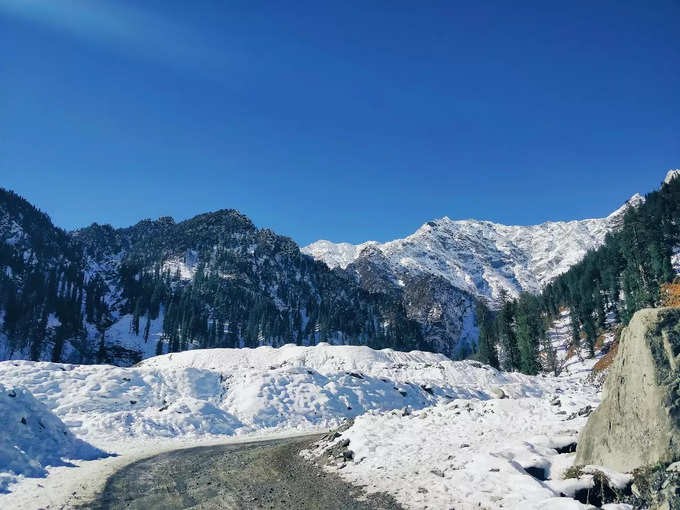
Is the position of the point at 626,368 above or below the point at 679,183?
below

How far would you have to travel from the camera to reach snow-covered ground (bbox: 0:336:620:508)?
43.4 feet

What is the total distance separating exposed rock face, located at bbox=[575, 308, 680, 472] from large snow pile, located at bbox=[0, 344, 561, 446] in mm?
25813

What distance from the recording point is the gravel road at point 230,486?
12484 millimetres

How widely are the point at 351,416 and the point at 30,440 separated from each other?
26.4 m

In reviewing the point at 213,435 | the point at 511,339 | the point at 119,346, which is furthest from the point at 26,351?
the point at 511,339

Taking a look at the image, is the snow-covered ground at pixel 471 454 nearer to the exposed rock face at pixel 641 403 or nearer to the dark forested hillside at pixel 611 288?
the exposed rock face at pixel 641 403

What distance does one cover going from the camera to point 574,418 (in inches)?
777

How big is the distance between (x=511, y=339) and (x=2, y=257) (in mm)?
178397

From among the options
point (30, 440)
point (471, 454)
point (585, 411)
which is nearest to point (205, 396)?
point (30, 440)

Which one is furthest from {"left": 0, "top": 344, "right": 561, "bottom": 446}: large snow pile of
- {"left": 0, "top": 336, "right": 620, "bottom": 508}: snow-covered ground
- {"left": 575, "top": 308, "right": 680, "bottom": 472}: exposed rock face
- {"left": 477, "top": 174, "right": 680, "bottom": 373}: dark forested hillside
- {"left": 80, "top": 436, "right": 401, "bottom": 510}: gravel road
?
{"left": 477, "top": 174, "right": 680, "bottom": 373}: dark forested hillside

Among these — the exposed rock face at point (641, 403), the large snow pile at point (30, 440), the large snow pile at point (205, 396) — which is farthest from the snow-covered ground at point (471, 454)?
the large snow pile at point (205, 396)

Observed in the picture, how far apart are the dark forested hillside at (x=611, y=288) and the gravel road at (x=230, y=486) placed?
219 feet

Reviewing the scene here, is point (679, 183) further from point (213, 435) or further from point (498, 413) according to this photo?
point (213, 435)

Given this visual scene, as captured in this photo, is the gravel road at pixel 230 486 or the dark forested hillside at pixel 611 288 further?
the dark forested hillside at pixel 611 288
